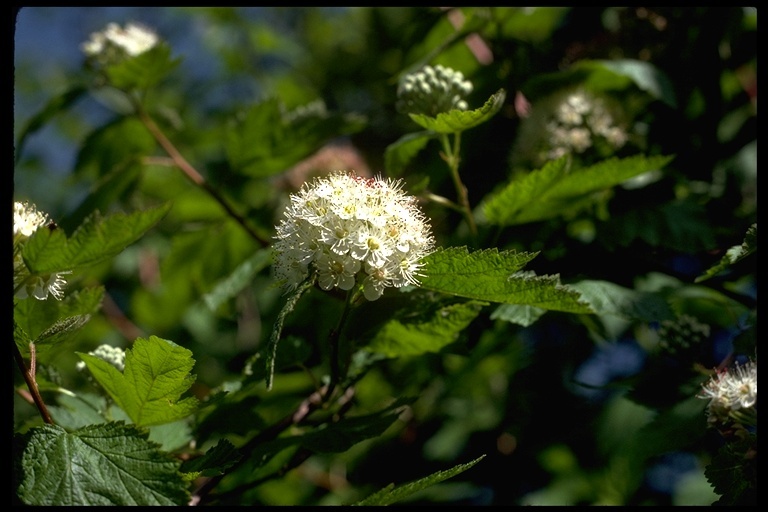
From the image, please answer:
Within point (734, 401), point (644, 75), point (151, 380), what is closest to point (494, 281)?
point (734, 401)

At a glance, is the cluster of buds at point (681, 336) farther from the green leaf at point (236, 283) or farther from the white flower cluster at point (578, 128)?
the green leaf at point (236, 283)

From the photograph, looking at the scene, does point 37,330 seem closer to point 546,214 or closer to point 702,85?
point 546,214

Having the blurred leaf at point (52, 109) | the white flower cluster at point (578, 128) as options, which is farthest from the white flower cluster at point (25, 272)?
the white flower cluster at point (578, 128)

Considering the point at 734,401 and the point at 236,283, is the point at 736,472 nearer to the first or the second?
the point at 734,401

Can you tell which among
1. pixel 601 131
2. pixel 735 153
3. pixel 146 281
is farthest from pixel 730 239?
pixel 146 281

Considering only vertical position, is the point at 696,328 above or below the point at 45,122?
below
